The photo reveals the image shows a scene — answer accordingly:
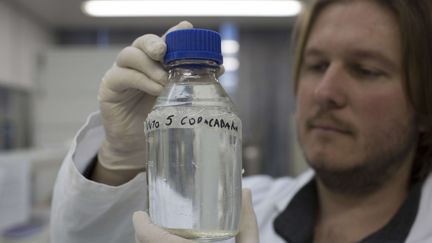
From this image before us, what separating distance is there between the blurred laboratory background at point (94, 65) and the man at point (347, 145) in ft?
5.32

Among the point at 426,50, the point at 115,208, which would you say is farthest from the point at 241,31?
the point at 115,208

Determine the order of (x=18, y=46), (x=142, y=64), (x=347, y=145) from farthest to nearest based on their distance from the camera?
(x=18, y=46) < (x=347, y=145) < (x=142, y=64)

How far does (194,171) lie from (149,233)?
12 centimetres

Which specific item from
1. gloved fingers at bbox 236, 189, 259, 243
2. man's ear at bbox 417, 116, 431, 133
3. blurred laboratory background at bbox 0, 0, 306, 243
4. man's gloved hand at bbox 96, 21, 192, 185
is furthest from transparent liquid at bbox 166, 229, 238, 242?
blurred laboratory background at bbox 0, 0, 306, 243

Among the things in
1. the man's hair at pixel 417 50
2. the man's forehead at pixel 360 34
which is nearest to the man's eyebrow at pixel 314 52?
the man's forehead at pixel 360 34

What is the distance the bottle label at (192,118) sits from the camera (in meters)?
0.50

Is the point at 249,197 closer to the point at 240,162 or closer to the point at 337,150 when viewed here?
the point at 240,162

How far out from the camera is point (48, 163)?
234 cm

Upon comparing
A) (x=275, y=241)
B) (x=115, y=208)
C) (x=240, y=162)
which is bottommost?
(x=275, y=241)

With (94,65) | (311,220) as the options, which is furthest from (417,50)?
(94,65)

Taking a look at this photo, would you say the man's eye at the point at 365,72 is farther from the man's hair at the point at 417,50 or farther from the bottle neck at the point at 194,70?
the bottle neck at the point at 194,70

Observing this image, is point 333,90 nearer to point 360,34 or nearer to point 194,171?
point 360,34

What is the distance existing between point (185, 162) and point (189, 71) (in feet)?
0.41

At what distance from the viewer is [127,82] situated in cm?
65
